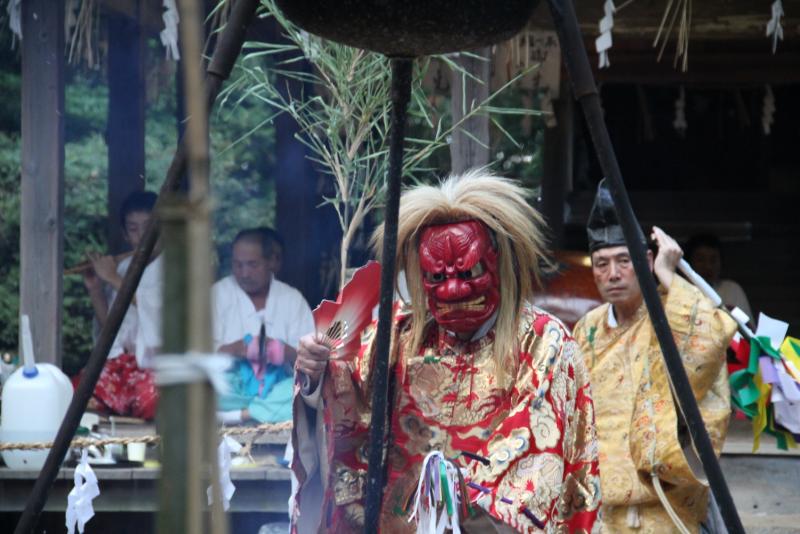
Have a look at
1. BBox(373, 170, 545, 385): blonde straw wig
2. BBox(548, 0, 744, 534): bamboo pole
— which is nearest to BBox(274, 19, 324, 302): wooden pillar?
BBox(373, 170, 545, 385): blonde straw wig

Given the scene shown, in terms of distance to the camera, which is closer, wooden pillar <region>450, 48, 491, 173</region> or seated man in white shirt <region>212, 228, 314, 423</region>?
wooden pillar <region>450, 48, 491, 173</region>

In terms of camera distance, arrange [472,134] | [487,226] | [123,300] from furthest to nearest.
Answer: [472,134] → [487,226] → [123,300]

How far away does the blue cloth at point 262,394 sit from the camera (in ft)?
19.4

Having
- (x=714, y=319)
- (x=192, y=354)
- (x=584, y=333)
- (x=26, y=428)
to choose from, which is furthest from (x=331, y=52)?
(x=192, y=354)

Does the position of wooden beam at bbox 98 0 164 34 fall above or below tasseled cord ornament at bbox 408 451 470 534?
above

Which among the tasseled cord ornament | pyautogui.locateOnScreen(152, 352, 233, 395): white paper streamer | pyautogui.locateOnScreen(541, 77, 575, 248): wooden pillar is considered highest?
pyautogui.locateOnScreen(541, 77, 575, 248): wooden pillar

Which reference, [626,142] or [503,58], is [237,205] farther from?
[503,58]

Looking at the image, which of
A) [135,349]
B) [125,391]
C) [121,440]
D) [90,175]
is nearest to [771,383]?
[121,440]

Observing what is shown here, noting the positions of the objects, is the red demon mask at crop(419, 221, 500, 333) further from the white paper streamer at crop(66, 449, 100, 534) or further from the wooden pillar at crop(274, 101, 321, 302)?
the wooden pillar at crop(274, 101, 321, 302)

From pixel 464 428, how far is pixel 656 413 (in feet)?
3.58

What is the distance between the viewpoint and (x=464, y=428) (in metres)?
3.52

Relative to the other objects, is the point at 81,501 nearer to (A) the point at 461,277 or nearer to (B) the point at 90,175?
(A) the point at 461,277

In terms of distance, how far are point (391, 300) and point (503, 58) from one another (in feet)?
10.5

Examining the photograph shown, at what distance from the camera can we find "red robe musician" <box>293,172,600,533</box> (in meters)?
3.43
